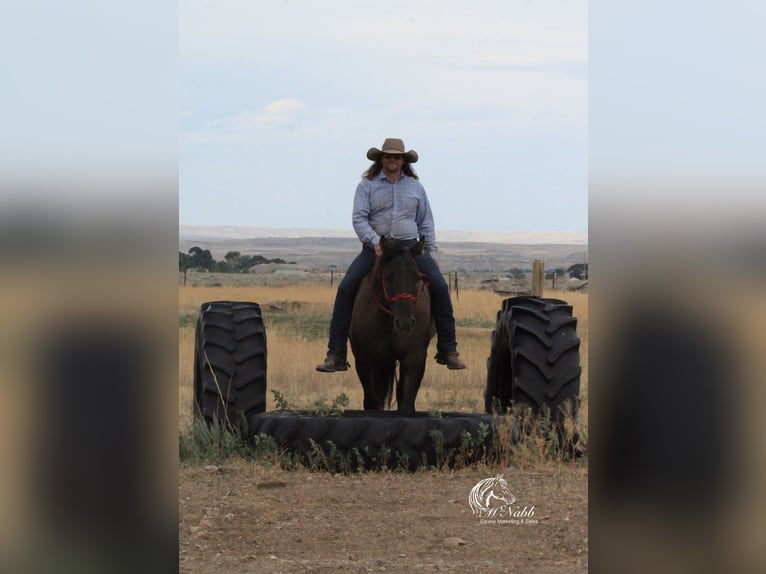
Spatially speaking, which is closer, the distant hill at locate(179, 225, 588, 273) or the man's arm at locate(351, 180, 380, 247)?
the man's arm at locate(351, 180, 380, 247)

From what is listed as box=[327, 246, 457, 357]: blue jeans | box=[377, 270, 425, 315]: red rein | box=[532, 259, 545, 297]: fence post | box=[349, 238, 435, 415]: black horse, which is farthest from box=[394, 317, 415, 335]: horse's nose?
box=[532, 259, 545, 297]: fence post

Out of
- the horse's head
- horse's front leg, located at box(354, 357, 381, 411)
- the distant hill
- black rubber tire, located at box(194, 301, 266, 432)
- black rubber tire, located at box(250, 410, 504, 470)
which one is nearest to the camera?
black rubber tire, located at box(250, 410, 504, 470)

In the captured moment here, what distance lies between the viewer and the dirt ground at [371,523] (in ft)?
19.1

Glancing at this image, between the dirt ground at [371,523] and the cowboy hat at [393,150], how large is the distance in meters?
2.68

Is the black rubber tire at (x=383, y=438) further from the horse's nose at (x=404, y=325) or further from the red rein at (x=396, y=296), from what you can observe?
the red rein at (x=396, y=296)

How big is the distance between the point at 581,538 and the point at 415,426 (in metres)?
2.37

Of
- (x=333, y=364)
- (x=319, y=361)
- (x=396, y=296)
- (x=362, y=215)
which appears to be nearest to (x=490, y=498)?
(x=396, y=296)

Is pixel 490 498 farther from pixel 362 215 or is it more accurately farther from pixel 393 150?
pixel 393 150

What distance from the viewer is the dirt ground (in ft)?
19.1

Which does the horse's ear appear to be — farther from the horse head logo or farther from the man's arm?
the horse head logo

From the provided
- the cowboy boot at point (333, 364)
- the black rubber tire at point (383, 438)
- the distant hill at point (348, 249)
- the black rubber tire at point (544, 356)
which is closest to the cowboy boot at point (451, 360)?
the black rubber tire at point (544, 356)

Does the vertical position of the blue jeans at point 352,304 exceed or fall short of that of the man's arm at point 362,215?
it falls short

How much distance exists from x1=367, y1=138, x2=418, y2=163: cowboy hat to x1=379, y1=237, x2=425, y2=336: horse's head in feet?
2.86

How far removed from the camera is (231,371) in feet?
31.3
